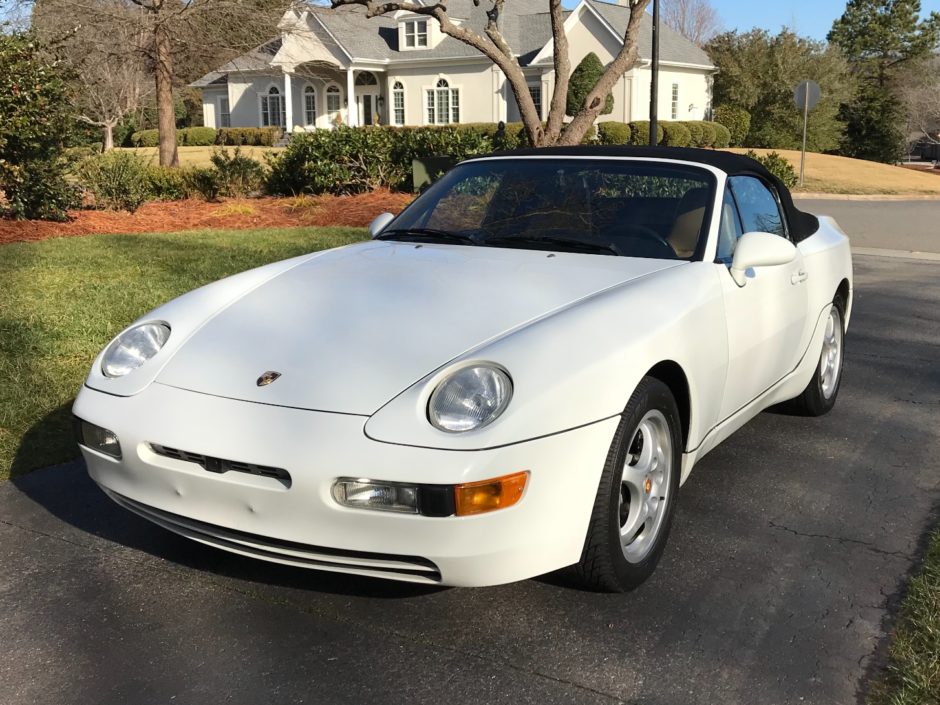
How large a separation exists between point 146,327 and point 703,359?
208cm

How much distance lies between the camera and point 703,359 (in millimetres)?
3539

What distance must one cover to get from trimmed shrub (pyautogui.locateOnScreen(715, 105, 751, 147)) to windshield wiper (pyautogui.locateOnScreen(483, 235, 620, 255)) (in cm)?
3897

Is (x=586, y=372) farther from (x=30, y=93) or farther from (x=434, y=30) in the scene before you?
(x=434, y=30)

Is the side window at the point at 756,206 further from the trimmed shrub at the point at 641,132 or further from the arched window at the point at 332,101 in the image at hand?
the arched window at the point at 332,101

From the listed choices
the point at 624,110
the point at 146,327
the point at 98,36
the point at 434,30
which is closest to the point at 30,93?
the point at 146,327

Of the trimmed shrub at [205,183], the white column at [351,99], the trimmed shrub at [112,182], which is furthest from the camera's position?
the white column at [351,99]

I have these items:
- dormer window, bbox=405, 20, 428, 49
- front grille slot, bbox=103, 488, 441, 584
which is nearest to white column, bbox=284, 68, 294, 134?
dormer window, bbox=405, 20, 428, 49

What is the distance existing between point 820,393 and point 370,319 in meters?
3.01

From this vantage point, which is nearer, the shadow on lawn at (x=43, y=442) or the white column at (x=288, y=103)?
the shadow on lawn at (x=43, y=442)

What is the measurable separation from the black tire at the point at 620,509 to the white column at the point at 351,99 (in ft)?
136

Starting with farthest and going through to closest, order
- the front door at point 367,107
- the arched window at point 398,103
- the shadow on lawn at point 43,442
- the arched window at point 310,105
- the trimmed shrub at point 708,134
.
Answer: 1. the arched window at point 310,105
2. the front door at point 367,107
3. the arched window at point 398,103
4. the trimmed shrub at point 708,134
5. the shadow on lawn at point 43,442

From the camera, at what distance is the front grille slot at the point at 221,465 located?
279 cm

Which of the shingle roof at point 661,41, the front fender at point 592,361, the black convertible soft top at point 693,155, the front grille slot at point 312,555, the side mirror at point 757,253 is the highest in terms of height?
the shingle roof at point 661,41

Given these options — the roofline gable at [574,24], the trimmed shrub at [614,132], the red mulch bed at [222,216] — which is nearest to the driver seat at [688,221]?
the red mulch bed at [222,216]
